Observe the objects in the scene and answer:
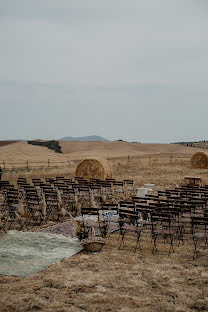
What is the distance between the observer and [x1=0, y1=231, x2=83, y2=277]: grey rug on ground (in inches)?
284

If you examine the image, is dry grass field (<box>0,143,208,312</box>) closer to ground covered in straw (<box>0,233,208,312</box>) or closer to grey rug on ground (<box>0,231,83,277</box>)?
ground covered in straw (<box>0,233,208,312</box>)

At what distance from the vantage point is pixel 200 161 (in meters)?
30.7

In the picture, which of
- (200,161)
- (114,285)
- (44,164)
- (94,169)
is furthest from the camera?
(44,164)

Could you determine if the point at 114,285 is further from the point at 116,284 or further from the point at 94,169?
the point at 94,169

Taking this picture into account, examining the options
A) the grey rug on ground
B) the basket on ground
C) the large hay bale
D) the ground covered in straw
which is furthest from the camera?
the large hay bale

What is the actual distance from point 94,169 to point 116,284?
15713mm

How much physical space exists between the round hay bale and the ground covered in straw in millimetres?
22982

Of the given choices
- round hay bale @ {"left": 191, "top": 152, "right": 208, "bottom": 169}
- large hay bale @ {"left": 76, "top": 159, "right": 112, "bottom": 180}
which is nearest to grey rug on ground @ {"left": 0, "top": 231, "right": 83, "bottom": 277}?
large hay bale @ {"left": 76, "top": 159, "right": 112, "bottom": 180}

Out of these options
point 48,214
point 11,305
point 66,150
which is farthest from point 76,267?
point 66,150

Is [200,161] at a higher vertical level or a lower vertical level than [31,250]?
higher

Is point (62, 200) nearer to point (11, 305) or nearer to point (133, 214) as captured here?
point (133, 214)

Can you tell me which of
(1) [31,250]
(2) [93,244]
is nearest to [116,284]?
(2) [93,244]

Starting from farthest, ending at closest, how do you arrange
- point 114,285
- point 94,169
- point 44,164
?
point 44,164, point 94,169, point 114,285

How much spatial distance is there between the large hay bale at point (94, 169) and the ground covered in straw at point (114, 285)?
13.6 meters
